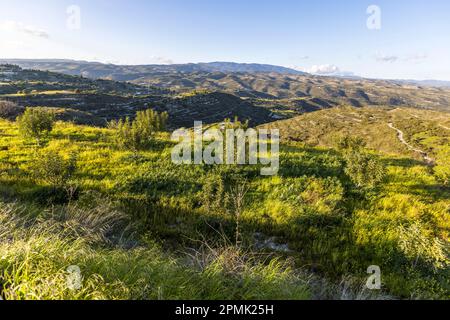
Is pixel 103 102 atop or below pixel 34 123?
atop

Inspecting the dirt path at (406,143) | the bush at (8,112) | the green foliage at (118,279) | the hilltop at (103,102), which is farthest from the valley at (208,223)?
the hilltop at (103,102)

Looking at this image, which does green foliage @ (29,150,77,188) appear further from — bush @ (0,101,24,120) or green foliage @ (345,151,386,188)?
bush @ (0,101,24,120)

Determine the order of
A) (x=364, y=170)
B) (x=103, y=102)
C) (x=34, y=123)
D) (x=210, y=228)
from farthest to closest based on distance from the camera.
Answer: (x=103, y=102) → (x=34, y=123) → (x=364, y=170) → (x=210, y=228)

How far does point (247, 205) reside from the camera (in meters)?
9.72

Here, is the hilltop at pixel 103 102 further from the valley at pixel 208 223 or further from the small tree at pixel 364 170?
the small tree at pixel 364 170

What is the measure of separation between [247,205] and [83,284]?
6.81 m

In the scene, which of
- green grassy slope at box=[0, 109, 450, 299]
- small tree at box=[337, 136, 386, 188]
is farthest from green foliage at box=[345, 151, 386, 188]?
green grassy slope at box=[0, 109, 450, 299]

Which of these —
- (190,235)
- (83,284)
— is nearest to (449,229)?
(190,235)

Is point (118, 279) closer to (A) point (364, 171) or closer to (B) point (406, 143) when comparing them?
(A) point (364, 171)

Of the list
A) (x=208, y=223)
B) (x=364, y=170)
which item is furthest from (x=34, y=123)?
(x=364, y=170)
